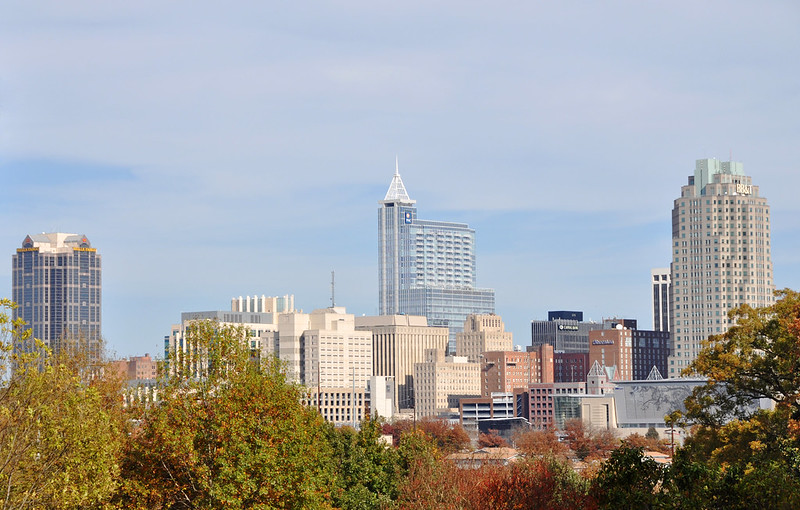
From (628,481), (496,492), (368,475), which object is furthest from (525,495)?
(368,475)

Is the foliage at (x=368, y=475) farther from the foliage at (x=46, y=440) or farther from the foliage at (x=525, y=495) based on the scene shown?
the foliage at (x=46, y=440)

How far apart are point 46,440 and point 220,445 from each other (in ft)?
48.8

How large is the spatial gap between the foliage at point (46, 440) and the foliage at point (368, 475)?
29934 millimetres

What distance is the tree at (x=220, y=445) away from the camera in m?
52.2

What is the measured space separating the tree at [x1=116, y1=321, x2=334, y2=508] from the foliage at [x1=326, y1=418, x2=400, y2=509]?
14.2 m

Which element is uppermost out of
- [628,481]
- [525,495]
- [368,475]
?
[628,481]

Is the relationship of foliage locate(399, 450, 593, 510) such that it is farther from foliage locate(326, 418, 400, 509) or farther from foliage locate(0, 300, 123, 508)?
foliage locate(0, 300, 123, 508)

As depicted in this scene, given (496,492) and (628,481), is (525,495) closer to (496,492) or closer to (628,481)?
(496,492)

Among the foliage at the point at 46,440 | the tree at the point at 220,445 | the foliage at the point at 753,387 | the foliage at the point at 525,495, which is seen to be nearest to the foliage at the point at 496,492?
the foliage at the point at 525,495

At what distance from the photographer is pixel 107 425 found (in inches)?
1694

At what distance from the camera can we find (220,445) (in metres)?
54.9

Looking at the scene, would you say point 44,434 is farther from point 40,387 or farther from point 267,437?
point 267,437

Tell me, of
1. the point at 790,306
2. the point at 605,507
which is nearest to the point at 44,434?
the point at 605,507

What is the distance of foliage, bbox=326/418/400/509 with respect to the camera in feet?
239
